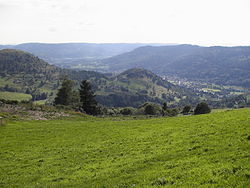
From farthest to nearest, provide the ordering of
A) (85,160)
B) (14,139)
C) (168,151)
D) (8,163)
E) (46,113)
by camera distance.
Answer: (46,113), (14,139), (8,163), (85,160), (168,151)

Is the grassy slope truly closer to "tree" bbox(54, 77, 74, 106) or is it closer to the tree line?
the tree line

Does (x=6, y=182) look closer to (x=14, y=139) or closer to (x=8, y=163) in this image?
(x=8, y=163)

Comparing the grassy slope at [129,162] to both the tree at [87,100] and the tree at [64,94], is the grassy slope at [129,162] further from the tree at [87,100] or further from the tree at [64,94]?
the tree at [64,94]

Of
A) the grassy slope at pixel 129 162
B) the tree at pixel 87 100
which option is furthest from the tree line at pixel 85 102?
the grassy slope at pixel 129 162

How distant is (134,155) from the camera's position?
22859mm

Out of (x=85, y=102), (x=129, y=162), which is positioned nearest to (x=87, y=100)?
(x=85, y=102)

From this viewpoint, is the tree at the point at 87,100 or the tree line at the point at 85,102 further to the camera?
the tree line at the point at 85,102

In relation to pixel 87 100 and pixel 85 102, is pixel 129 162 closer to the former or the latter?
pixel 87 100

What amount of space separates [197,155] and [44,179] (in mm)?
12359

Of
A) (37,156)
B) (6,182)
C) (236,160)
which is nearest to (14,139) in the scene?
(37,156)

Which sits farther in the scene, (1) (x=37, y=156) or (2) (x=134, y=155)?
(1) (x=37, y=156)

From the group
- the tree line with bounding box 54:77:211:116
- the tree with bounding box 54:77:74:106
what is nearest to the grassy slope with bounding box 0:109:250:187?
the tree line with bounding box 54:77:211:116

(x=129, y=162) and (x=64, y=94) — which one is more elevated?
(x=129, y=162)

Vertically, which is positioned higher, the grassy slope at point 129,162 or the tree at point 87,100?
the grassy slope at point 129,162
